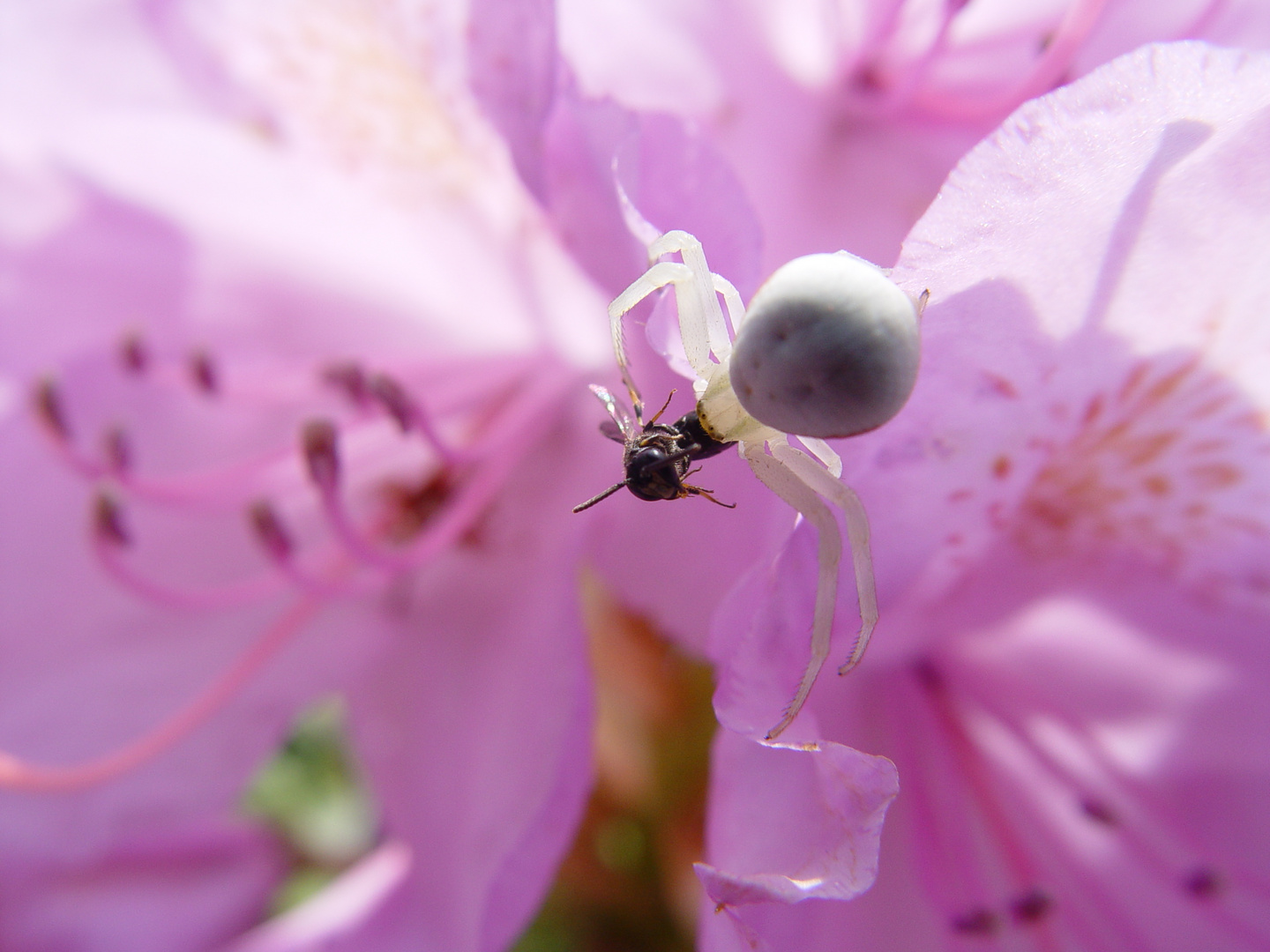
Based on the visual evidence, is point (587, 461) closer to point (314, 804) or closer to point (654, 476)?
point (654, 476)

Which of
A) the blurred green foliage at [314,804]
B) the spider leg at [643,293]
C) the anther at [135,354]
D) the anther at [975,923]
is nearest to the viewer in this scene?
the spider leg at [643,293]

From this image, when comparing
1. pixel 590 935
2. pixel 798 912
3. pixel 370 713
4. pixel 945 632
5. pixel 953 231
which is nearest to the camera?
pixel 953 231

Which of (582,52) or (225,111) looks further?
(225,111)

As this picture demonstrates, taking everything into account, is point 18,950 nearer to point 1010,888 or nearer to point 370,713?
point 370,713

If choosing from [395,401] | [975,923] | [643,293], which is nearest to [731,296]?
[643,293]

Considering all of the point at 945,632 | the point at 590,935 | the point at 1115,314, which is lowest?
the point at 590,935

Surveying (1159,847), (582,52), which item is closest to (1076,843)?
(1159,847)

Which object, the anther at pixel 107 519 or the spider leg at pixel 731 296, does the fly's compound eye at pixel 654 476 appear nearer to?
the spider leg at pixel 731 296

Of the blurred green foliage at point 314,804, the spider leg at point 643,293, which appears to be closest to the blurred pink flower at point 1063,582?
the spider leg at point 643,293
